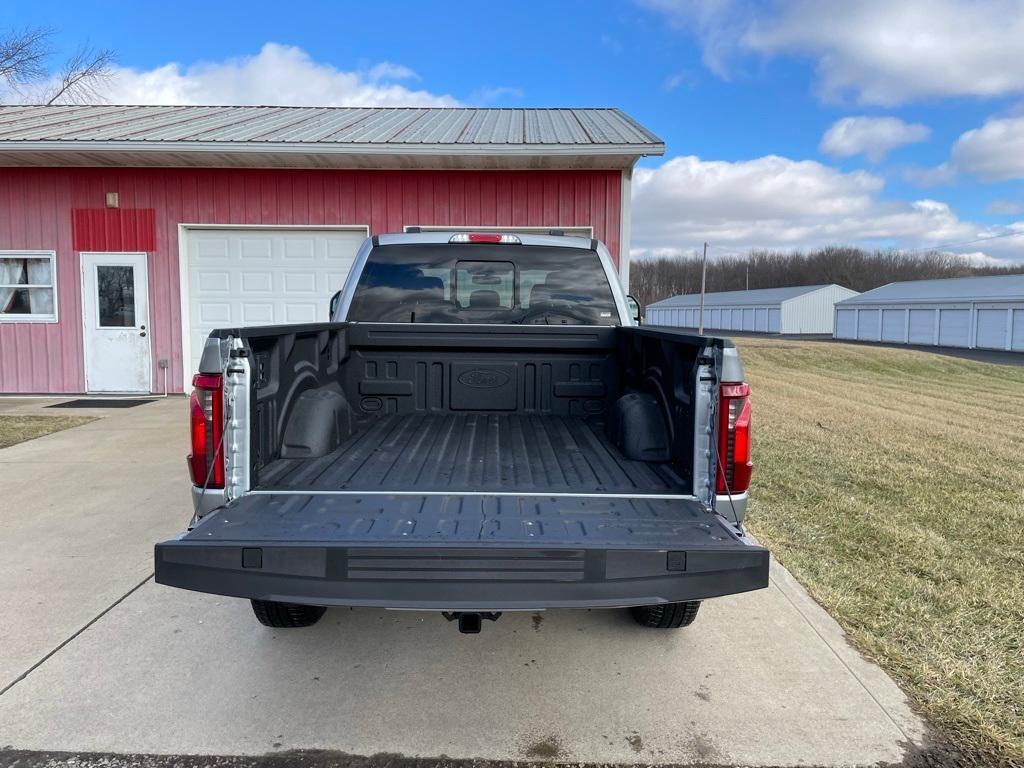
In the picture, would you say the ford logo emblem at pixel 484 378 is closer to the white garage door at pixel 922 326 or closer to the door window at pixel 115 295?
the door window at pixel 115 295

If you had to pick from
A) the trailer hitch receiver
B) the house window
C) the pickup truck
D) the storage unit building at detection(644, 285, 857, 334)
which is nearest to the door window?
the house window

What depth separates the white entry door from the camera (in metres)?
10.6

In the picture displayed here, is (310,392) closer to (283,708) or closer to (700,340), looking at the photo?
(283,708)

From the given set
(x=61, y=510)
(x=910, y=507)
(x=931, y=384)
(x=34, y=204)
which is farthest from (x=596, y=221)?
(x=931, y=384)

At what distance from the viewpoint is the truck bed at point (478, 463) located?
9.34 ft

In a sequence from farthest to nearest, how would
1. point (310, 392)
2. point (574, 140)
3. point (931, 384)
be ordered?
1. point (931, 384)
2. point (574, 140)
3. point (310, 392)

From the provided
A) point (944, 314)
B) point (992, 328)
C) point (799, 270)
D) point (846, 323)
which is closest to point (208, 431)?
point (992, 328)

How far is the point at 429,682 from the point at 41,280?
10674 millimetres

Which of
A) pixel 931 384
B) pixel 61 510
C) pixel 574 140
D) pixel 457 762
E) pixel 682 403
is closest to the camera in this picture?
pixel 457 762

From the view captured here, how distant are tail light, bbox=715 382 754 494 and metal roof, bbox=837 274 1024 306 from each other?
120 feet

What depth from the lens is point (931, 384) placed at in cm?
1748

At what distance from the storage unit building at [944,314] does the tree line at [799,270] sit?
36.9 meters

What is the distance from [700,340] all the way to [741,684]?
58.1 inches

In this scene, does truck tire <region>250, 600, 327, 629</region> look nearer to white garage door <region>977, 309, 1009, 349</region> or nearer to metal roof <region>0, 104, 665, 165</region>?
metal roof <region>0, 104, 665, 165</region>
